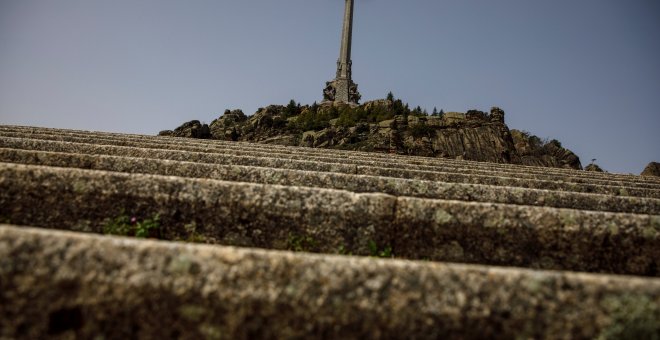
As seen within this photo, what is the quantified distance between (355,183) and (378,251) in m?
0.96

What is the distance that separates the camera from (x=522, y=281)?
1.05 m

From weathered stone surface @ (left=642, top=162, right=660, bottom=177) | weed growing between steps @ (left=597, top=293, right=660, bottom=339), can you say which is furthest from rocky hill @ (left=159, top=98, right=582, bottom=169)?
weed growing between steps @ (left=597, top=293, right=660, bottom=339)

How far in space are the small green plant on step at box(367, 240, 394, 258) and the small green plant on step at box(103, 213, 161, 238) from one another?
1148 millimetres

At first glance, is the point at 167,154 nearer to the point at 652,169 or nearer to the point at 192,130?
the point at 652,169

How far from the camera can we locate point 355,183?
274cm

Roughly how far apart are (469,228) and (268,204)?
1.09 metres

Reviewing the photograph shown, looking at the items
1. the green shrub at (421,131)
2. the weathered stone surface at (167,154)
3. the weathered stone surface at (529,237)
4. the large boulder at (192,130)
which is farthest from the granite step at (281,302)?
the green shrub at (421,131)

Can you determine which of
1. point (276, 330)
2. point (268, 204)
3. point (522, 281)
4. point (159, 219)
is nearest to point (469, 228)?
point (522, 281)

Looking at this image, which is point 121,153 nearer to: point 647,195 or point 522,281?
point 522,281

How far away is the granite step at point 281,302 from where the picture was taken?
100 cm

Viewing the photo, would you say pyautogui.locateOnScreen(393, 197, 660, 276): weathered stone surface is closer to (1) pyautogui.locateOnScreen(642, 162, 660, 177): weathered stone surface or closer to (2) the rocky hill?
(1) pyautogui.locateOnScreen(642, 162, 660, 177): weathered stone surface

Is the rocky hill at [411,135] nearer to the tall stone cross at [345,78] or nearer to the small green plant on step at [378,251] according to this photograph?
the tall stone cross at [345,78]

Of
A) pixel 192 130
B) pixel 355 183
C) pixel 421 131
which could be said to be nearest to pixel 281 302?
pixel 355 183

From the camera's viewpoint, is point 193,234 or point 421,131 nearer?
point 193,234
